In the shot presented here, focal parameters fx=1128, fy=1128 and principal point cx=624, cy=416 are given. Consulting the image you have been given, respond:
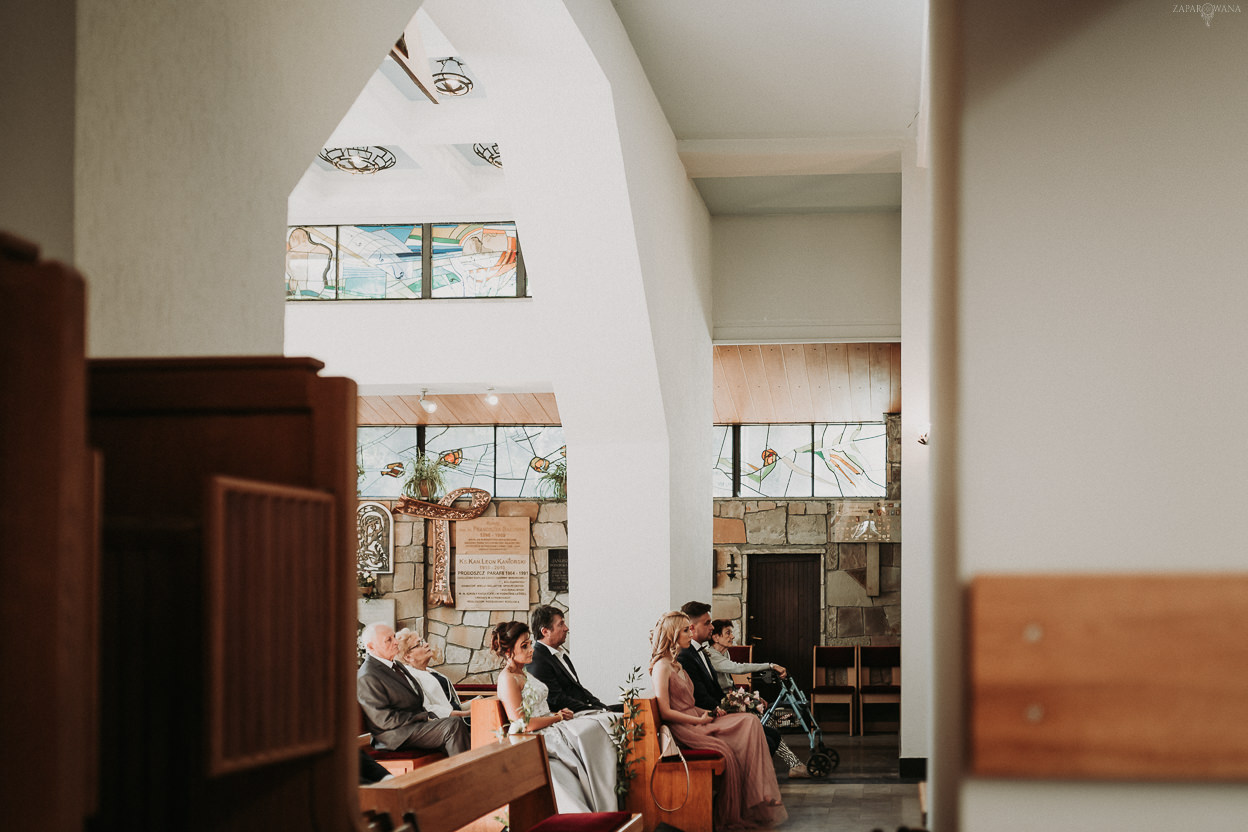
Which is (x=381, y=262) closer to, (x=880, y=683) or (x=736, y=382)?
(x=736, y=382)

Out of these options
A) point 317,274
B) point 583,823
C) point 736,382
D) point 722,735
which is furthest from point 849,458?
point 583,823

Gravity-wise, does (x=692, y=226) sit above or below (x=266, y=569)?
above

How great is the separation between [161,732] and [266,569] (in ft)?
0.81

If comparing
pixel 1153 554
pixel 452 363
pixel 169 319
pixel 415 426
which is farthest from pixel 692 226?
pixel 1153 554

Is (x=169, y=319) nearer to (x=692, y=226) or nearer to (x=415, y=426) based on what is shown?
(x=692, y=226)

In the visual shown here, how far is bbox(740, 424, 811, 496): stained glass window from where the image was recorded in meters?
11.7

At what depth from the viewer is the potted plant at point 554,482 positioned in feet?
37.6

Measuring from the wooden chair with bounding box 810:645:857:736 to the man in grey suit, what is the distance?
595 centimetres

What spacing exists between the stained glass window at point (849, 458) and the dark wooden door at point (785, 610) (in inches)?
30.7

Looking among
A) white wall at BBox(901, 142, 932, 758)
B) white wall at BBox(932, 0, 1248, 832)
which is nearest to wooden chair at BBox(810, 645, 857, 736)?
white wall at BBox(901, 142, 932, 758)

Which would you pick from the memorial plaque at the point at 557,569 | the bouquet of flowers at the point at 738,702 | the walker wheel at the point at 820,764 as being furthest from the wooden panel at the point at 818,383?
the bouquet of flowers at the point at 738,702

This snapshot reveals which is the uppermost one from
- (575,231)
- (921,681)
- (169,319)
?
(575,231)

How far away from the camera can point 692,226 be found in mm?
8516

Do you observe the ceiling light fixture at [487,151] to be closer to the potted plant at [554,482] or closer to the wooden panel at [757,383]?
the wooden panel at [757,383]
